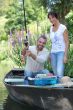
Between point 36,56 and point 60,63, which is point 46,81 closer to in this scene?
point 36,56

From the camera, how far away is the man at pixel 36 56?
8805 millimetres

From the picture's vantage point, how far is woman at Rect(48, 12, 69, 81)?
8992 millimetres

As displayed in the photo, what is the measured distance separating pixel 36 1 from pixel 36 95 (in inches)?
303

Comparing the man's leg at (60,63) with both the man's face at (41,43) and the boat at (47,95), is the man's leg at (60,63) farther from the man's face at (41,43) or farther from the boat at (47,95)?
the boat at (47,95)

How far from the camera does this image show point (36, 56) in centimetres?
882

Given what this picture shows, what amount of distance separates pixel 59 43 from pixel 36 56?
1.87 ft

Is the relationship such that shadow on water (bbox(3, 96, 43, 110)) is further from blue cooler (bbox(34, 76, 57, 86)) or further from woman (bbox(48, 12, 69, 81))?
woman (bbox(48, 12, 69, 81))

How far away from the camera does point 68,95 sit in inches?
303

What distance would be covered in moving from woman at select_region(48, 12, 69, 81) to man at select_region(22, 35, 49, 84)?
21 centimetres

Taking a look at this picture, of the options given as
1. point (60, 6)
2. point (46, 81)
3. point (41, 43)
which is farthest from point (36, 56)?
point (60, 6)

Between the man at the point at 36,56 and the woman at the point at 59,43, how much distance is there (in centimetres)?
21

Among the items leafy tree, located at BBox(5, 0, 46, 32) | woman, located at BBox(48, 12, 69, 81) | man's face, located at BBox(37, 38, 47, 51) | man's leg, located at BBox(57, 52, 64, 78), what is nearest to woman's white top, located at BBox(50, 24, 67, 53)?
woman, located at BBox(48, 12, 69, 81)

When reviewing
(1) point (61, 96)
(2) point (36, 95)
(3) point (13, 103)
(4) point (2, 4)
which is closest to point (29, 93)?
(2) point (36, 95)

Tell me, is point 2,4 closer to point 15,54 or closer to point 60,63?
point 15,54
